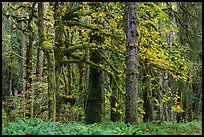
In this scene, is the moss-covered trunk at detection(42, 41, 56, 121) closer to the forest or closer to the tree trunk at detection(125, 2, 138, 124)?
the forest

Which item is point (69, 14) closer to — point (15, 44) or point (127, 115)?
point (127, 115)

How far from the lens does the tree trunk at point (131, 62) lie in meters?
12.0

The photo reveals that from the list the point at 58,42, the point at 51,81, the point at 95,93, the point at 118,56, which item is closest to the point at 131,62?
the point at 118,56

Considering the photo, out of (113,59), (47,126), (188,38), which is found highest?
(188,38)

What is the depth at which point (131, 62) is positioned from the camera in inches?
477

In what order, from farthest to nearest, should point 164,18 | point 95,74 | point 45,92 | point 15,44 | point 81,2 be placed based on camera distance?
point 15,44
point 45,92
point 95,74
point 81,2
point 164,18

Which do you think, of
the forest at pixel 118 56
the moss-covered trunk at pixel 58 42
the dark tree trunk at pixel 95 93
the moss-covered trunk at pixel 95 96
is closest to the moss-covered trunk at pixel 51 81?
the forest at pixel 118 56

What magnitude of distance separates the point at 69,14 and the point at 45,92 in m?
4.80

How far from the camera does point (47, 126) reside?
30.5 feet

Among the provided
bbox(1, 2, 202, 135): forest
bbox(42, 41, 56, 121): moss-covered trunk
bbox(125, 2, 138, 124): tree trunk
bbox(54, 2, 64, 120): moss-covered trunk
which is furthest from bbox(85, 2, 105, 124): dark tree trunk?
bbox(125, 2, 138, 124): tree trunk

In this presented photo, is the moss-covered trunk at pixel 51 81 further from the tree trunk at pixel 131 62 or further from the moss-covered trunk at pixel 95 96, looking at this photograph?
the moss-covered trunk at pixel 95 96

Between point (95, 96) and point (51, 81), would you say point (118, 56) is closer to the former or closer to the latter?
point (95, 96)

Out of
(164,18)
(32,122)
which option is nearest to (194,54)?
(164,18)

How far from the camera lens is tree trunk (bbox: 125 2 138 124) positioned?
12.0 metres
